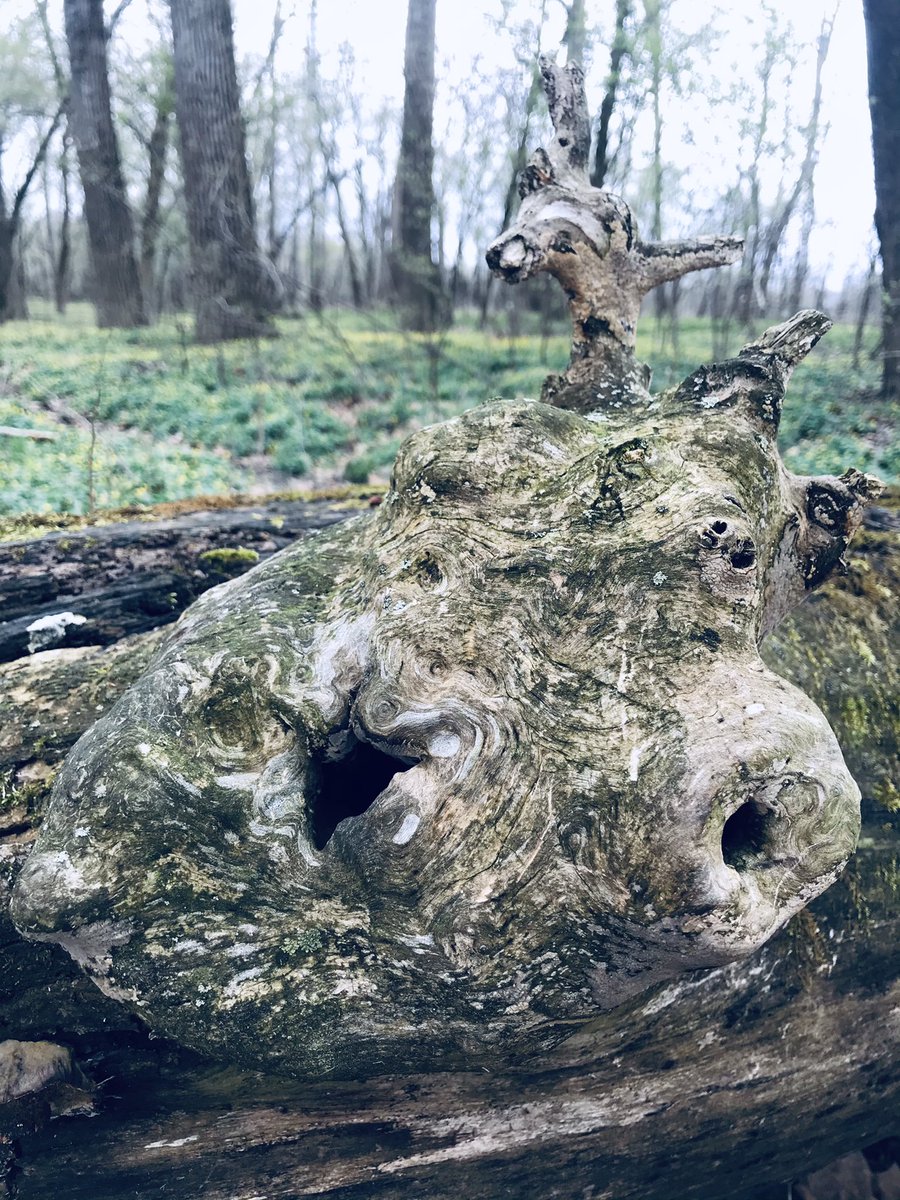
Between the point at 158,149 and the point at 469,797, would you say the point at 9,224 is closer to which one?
the point at 158,149

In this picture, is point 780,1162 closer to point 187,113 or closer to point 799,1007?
point 799,1007

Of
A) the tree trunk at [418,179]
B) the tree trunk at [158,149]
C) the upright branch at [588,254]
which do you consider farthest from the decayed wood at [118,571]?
the tree trunk at [158,149]

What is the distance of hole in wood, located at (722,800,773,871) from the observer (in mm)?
2018

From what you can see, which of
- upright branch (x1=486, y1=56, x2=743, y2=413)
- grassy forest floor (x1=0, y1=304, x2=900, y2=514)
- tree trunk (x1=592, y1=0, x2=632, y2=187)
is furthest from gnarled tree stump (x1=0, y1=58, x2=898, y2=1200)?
tree trunk (x1=592, y1=0, x2=632, y2=187)

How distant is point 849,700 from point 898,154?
377 inches

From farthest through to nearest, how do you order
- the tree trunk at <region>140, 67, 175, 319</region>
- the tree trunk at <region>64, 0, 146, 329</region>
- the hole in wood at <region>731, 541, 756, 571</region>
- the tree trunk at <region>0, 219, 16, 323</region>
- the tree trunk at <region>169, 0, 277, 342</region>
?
the tree trunk at <region>0, 219, 16, 323</region>
the tree trunk at <region>140, 67, 175, 319</region>
the tree trunk at <region>64, 0, 146, 329</region>
the tree trunk at <region>169, 0, 277, 342</region>
the hole in wood at <region>731, 541, 756, 571</region>

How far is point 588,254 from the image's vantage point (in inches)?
124

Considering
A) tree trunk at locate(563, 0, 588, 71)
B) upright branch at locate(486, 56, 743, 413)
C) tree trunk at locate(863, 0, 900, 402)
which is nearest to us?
upright branch at locate(486, 56, 743, 413)

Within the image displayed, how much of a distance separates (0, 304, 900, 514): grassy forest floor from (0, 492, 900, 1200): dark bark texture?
17.3ft

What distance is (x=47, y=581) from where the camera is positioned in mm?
3498

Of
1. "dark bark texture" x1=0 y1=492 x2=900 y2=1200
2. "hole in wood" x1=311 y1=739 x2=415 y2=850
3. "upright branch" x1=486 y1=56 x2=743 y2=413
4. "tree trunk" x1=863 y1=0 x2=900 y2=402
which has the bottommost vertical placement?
"dark bark texture" x1=0 y1=492 x2=900 y2=1200

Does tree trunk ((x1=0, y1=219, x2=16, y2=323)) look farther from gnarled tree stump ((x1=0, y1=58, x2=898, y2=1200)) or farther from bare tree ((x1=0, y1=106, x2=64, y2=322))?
gnarled tree stump ((x1=0, y1=58, x2=898, y2=1200))

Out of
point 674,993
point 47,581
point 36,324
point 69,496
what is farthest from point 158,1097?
point 36,324

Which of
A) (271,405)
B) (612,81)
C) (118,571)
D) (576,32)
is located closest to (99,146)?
(271,405)
